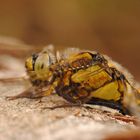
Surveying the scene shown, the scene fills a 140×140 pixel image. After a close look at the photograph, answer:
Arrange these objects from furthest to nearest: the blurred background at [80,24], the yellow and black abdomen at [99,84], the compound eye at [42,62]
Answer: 1. the blurred background at [80,24]
2. the compound eye at [42,62]
3. the yellow and black abdomen at [99,84]

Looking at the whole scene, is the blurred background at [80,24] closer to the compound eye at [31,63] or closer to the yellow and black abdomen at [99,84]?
the compound eye at [31,63]

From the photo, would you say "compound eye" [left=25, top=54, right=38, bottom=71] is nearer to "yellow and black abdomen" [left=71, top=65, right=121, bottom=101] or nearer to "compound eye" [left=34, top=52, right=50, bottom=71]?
"compound eye" [left=34, top=52, right=50, bottom=71]

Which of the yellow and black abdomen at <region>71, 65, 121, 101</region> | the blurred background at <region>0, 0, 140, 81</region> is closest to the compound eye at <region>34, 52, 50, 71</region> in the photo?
the yellow and black abdomen at <region>71, 65, 121, 101</region>

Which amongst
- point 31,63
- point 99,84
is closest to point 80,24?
point 31,63

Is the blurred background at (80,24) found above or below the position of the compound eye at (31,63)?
above

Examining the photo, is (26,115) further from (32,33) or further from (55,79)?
(32,33)

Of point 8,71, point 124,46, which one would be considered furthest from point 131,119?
point 124,46

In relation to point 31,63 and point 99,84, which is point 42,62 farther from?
point 99,84

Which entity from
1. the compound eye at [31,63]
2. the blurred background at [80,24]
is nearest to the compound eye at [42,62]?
the compound eye at [31,63]
